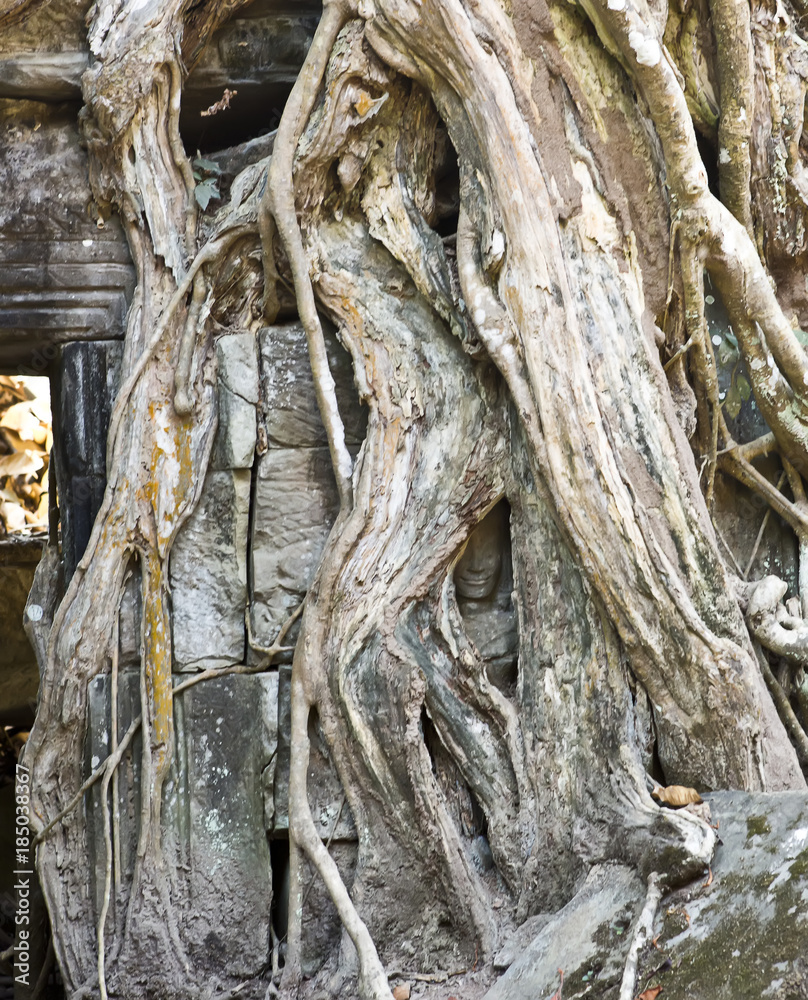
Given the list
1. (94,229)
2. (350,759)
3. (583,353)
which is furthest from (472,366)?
(94,229)

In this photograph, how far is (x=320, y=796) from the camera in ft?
7.43

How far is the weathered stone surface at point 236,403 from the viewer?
96.7 inches

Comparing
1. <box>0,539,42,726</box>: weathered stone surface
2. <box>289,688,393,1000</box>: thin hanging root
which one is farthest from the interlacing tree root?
<box>0,539,42,726</box>: weathered stone surface

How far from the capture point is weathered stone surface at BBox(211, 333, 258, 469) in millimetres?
2455

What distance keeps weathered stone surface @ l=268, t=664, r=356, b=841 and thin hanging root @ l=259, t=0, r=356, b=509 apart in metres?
0.62

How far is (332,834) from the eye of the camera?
2.24m

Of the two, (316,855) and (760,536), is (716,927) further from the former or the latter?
(760,536)

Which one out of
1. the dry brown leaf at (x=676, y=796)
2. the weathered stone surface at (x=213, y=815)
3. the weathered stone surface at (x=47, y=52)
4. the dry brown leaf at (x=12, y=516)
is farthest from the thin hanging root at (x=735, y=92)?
the dry brown leaf at (x=12, y=516)

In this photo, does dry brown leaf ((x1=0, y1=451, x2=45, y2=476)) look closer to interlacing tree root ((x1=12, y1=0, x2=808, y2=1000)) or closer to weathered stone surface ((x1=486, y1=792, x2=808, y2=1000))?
interlacing tree root ((x1=12, y1=0, x2=808, y2=1000))

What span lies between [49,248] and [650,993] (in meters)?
2.36

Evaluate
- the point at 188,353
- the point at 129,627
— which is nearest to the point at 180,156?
the point at 188,353

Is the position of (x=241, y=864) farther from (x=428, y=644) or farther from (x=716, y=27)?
(x=716, y=27)

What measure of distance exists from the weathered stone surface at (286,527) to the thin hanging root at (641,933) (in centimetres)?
110

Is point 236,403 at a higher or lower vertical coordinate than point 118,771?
higher
